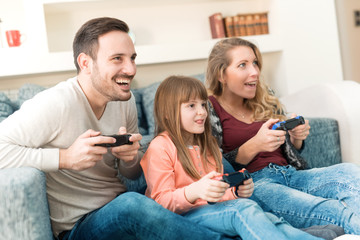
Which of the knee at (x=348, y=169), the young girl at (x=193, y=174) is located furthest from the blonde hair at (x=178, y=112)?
the knee at (x=348, y=169)

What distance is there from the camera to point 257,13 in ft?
9.89

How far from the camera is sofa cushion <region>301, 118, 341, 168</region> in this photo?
2035 millimetres

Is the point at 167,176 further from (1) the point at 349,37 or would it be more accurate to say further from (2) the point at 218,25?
(1) the point at 349,37

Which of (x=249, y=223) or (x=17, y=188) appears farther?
(x=249, y=223)

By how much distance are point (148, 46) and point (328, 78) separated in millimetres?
1312

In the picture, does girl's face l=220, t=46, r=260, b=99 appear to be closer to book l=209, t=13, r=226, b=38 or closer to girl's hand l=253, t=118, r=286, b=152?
girl's hand l=253, t=118, r=286, b=152

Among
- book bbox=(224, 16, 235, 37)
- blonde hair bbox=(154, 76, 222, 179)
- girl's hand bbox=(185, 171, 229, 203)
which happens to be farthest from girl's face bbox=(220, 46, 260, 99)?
book bbox=(224, 16, 235, 37)

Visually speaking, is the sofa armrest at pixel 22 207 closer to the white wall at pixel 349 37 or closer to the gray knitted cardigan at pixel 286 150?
the gray knitted cardigan at pixel 286 150

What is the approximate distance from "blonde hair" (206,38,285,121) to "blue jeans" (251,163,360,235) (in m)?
0.29

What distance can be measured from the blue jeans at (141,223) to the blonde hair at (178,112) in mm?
315

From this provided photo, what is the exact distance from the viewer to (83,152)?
1166mm

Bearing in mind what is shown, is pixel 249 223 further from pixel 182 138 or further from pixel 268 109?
pixel 268 109

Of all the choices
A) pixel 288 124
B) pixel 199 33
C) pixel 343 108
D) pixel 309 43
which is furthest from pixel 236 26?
pixel 288 124

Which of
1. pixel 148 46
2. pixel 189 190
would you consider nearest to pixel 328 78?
pixel 148 46
